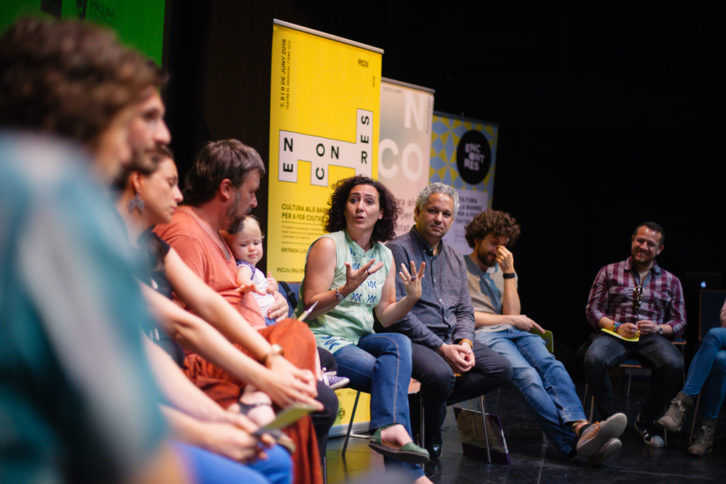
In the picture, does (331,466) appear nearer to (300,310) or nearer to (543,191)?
(300,310)

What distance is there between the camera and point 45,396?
46cm

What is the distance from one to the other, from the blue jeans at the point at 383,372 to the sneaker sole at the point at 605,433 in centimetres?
Answer: 119

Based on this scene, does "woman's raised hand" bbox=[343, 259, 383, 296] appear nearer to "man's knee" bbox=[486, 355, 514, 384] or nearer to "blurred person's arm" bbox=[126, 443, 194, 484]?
"man's knee" bbox=[486, 355, 514, 384]

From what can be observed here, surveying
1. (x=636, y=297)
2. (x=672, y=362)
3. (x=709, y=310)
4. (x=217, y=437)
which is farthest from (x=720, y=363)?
(x=217, y=437)

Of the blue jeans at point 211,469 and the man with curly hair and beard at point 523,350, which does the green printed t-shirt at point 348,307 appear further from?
the blue jeans at point 211,469

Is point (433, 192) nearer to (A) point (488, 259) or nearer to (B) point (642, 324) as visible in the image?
(A) point (488, 259)

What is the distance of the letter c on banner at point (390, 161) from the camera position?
16.3 feet

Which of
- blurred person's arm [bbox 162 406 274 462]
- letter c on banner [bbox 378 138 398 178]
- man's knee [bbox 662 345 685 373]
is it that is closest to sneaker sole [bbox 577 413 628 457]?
man's knee [bbox 662 345 685 373]

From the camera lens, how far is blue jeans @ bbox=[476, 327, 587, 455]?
3.79 metres

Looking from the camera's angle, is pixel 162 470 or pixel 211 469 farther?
pixel 211 469

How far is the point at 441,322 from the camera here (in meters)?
3.73

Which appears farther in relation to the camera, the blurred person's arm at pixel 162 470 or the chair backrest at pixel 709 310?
the chair backrest at pixel 709 310

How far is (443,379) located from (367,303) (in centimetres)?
56

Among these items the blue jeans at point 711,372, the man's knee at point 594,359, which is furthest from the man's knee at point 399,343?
the blue jeans at point 711,372
